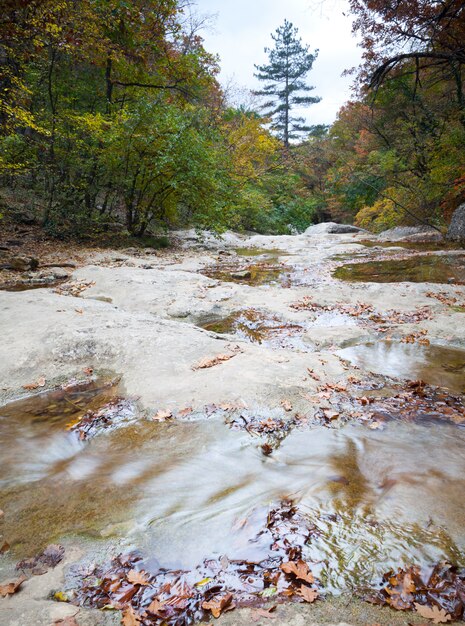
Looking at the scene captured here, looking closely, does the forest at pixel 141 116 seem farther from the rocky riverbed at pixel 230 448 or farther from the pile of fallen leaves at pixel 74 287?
the rocky riverbed at pixel 230 448

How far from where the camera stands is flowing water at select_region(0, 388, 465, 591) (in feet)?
5.48

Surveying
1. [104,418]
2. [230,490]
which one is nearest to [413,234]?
[104,418]

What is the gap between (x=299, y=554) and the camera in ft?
5.32

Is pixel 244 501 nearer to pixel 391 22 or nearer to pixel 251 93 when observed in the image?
pixel 391 22

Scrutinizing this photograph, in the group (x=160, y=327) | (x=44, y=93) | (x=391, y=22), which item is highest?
(x=391, y=22)

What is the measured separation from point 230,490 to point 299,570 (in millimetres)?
643

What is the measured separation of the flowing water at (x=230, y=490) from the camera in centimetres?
167

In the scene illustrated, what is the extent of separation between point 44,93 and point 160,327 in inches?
474

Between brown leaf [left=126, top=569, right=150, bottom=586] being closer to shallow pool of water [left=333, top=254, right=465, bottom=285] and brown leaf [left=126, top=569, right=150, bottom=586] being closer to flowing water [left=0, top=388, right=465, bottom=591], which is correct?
flowing water [left=0, top=388, right=465, bottom=591]

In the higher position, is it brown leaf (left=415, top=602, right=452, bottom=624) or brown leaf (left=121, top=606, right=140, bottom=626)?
brown leaf (left=121, top=606, right=140, bottom=626)

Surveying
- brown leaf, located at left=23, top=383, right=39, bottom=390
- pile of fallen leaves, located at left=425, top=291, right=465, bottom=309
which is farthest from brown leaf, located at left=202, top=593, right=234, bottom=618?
pile of fallen leaves, located at left=425, top=291, right=465, bottom=309

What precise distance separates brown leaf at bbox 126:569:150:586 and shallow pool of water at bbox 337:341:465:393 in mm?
2928

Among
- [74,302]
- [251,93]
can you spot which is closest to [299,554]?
[74,302]

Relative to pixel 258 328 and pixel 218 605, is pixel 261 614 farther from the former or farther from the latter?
pixel 258 328
